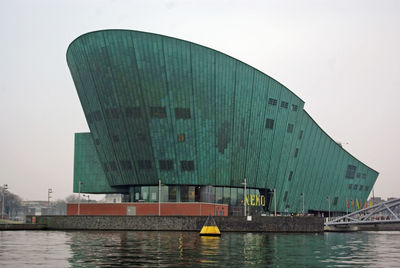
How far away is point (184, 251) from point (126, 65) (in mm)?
47510

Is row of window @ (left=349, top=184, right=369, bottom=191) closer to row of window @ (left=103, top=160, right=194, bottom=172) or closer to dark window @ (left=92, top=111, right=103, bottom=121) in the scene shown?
row of window @ (left=103, top=160, right=194, bottom=172)

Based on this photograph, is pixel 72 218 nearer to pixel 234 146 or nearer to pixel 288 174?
pixel 234 146

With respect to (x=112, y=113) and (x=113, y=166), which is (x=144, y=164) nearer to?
(x=113, y=166)

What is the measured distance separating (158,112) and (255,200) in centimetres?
2281

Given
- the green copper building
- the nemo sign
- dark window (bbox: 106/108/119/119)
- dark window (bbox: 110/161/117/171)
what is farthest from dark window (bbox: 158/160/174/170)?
the nemo sign

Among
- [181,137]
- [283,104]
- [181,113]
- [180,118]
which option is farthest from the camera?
[283,104]

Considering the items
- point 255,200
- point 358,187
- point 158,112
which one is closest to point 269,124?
point 255,200

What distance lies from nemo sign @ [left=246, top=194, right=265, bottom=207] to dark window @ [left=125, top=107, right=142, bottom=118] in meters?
22.4

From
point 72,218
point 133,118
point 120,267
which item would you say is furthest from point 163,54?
point 120,267

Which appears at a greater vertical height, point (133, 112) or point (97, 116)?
point (97, 116)

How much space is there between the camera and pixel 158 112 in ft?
248

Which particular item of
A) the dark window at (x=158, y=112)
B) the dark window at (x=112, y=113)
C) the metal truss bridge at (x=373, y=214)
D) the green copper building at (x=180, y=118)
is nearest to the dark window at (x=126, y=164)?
the green copper building at (x=180, y=118)

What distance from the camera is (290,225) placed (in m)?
66.4

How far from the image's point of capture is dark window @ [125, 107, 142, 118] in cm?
7606
